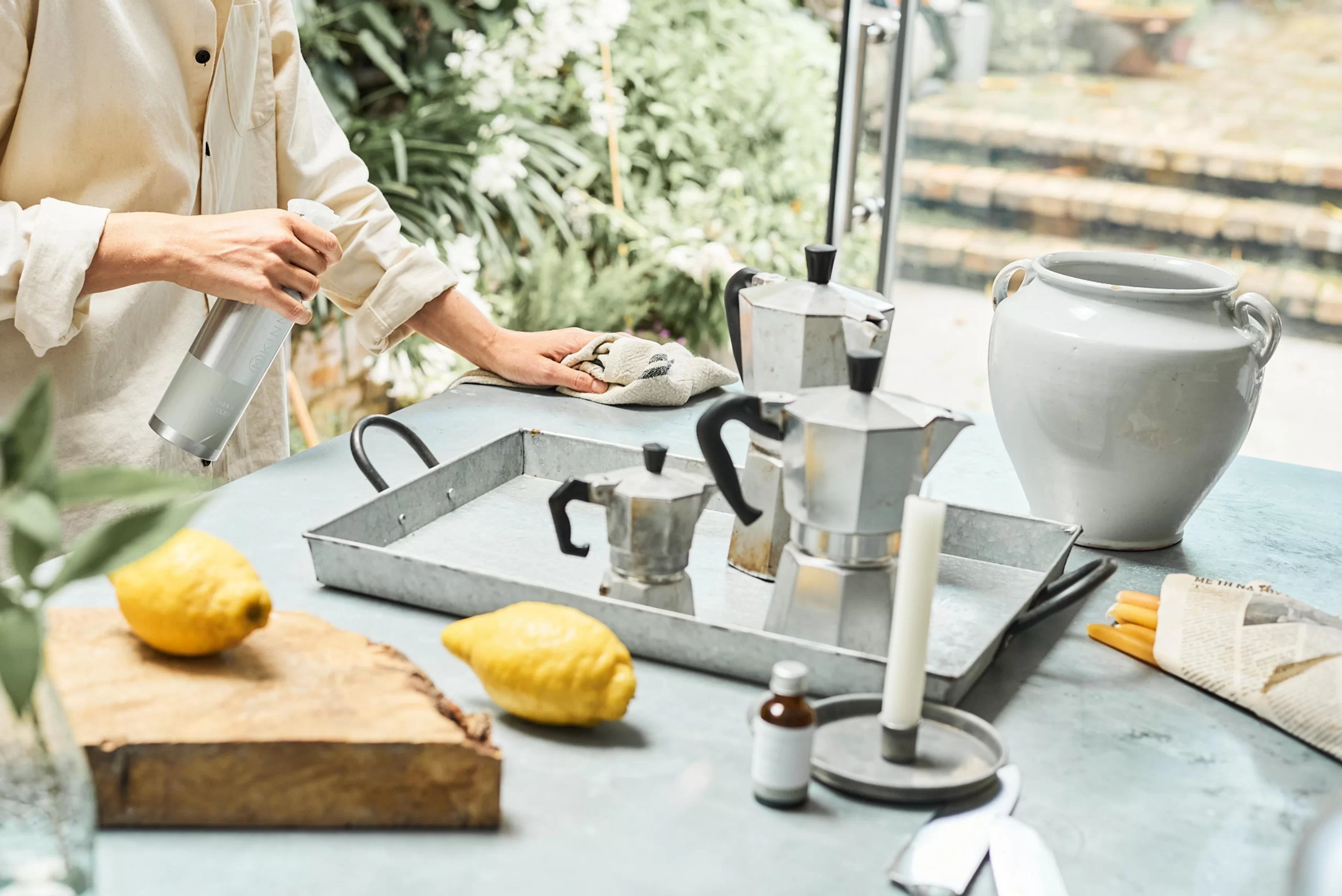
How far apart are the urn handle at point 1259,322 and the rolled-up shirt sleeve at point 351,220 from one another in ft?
3.30

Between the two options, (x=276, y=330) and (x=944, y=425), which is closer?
(x=944, y=425)

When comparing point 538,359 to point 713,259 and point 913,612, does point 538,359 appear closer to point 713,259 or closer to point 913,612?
point 913,612

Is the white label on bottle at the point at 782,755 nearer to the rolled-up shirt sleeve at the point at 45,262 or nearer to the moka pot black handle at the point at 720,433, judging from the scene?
the moka pot black handle at the point at 720,433

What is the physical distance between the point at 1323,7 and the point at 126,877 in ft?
13.3

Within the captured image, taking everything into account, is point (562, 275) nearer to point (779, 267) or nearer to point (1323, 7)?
point (779, 267)

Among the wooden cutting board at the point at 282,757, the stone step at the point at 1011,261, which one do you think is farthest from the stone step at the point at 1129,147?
the wooden cutting board at the point at 282,757

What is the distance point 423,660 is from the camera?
1.01 m

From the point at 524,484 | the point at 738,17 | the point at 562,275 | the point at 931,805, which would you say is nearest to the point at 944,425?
the point at 931,805

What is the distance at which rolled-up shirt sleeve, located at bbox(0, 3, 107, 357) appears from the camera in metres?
1.31

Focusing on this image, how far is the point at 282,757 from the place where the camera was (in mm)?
787

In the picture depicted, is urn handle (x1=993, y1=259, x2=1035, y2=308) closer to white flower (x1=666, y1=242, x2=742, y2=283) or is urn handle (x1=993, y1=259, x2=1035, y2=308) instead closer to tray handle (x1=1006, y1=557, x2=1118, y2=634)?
tray handle (x1=1006, y1=557, x2=1118, y2=634)

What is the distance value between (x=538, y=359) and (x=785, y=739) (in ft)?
3.35

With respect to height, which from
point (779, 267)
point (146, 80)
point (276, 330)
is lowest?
point (779, 267)

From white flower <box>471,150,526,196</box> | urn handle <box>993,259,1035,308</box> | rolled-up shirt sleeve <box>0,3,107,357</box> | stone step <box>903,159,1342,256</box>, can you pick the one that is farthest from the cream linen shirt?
stone step <box>903,159,1342,256</box>
